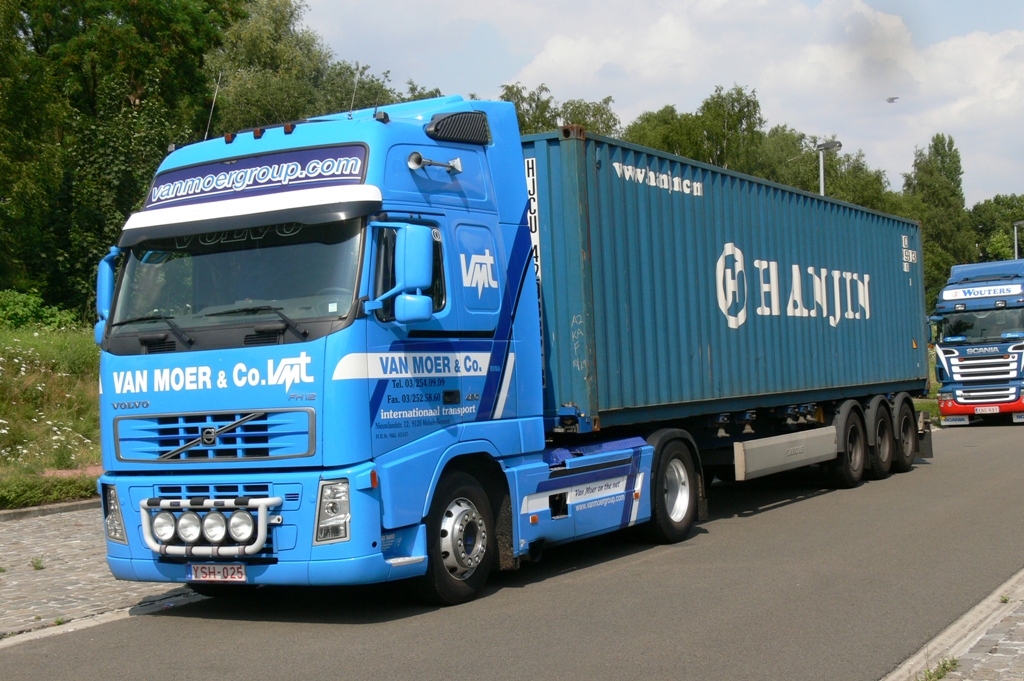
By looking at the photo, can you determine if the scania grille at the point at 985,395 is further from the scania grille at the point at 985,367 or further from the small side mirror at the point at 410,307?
the small side mirror at the point at 410,307

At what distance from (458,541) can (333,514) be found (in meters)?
1.13

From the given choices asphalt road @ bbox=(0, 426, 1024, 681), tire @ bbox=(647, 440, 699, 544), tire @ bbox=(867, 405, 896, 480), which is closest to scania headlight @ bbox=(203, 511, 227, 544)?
asphalt road @ bbox=(0, 426, 1024, 681)

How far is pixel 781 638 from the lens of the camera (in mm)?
6711

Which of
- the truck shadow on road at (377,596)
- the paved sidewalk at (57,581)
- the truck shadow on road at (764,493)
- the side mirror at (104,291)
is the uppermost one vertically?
the side mirror at (104,291)

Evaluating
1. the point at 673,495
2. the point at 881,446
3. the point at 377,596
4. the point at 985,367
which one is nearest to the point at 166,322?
the point at 377,596

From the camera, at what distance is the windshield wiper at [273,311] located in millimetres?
7168

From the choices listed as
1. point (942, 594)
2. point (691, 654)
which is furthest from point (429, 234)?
point (942, 594)

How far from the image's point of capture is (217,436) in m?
7.30

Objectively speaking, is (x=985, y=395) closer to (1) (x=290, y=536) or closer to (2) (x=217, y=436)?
(1) (x=290, y=536)

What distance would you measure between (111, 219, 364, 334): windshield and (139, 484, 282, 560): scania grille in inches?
42.7

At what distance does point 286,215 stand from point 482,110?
6.83ft

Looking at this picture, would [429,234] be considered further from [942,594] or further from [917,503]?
[917,503]

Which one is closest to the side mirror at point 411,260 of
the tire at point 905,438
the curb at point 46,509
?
the curb at point 46,509

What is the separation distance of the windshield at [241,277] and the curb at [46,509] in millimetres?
6484
